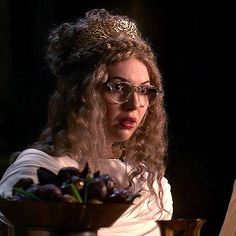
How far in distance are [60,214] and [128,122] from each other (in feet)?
3.21

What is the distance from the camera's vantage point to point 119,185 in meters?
2.62

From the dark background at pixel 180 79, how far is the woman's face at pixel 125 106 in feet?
6.83

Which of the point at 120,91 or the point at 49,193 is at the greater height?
the point at 120,91

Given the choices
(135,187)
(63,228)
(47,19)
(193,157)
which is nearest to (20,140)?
(47,19)

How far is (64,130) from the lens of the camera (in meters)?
2.66

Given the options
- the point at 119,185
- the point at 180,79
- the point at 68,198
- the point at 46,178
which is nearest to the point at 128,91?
the point at 119,185

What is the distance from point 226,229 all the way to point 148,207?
0.34 m

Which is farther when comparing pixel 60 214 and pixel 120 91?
pixel 120 91

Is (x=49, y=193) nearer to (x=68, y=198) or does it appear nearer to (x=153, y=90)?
(x=68, y=198)

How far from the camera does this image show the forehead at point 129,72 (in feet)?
8.54

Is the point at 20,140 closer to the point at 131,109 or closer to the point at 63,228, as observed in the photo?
the point at 131,109

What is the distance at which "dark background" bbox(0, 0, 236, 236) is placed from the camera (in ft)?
15.3

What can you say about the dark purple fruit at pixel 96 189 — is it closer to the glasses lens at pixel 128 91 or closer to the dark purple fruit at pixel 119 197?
the dark purple fruit at pixel 119 197

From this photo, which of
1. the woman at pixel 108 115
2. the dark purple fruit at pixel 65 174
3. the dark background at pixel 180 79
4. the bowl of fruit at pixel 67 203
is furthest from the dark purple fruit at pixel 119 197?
the dark background at pixel 180 79
